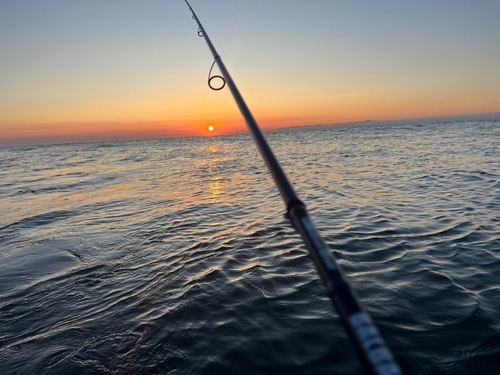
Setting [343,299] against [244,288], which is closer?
[343,299]

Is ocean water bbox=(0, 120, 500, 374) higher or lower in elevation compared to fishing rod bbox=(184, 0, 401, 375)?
lower

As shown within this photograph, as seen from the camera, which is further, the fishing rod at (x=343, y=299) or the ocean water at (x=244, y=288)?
the ocean water at (x=244, y=288)

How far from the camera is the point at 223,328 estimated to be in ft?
11.4

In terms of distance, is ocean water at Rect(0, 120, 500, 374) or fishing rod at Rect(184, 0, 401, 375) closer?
fishing rod at Rect(184, 0, 401, 375)

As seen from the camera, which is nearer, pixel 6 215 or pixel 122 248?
pixel 122 248

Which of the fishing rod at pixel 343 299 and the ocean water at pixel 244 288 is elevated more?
the fishing rod at pixel 343 299

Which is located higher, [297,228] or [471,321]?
[297,228]

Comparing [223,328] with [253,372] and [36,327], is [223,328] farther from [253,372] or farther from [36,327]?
[36,327]

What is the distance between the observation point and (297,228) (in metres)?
1.47

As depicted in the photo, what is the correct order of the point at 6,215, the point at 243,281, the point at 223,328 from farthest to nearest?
1. the point at 6,215
2. the point at 243,281
3. the point at 223,328

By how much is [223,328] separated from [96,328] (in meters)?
1.64

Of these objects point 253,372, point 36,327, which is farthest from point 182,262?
point 253,372

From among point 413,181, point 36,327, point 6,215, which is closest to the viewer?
point 36,327

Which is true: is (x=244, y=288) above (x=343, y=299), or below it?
below
